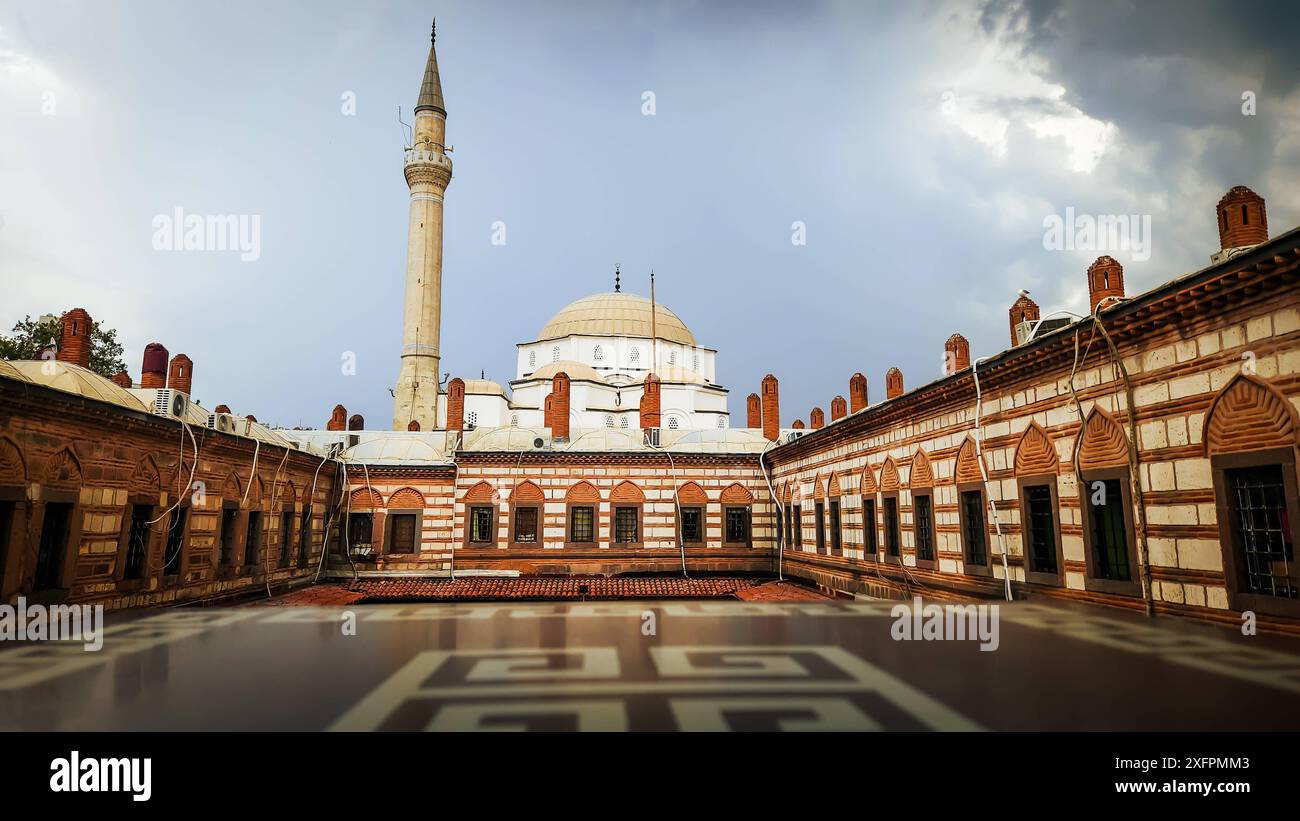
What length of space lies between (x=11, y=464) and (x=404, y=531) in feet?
39.6

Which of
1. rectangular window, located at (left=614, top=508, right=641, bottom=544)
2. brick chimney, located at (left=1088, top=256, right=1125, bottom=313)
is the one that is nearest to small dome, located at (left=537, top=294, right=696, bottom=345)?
rectangular window, located at (left=614, top=508, right=641, bottom=544)

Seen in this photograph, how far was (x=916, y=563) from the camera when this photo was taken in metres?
12.0

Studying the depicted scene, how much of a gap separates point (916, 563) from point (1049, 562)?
3.31 metres

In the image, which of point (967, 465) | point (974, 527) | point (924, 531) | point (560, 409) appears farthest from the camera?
point (560, 409)

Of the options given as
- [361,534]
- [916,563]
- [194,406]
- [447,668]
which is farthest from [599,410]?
[447,668]

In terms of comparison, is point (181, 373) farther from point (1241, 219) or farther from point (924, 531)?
point (1241, 219)

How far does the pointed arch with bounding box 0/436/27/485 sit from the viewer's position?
Answer: 28.3ft

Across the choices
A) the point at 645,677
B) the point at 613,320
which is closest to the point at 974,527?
the point at 645,677

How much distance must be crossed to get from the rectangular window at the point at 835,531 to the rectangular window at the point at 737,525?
525 cm

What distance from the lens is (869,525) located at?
1401cm

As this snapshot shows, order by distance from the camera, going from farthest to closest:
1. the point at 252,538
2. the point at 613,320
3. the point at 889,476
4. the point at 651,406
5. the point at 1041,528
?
the point at 613,320 → the point at 651,406 → the point at 252,538 → the point at 889,476 → the point at 1041,528

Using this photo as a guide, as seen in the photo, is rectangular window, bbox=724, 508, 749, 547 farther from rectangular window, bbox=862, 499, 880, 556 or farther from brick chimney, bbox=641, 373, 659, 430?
rectangular window, bbox=862, 499, 880, 556

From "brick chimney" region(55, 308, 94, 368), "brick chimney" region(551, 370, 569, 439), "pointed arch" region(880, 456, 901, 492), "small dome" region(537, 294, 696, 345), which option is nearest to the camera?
"pointed arch" region(880, 456, 901, 492)

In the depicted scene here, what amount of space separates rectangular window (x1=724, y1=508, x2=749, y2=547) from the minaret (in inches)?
637
